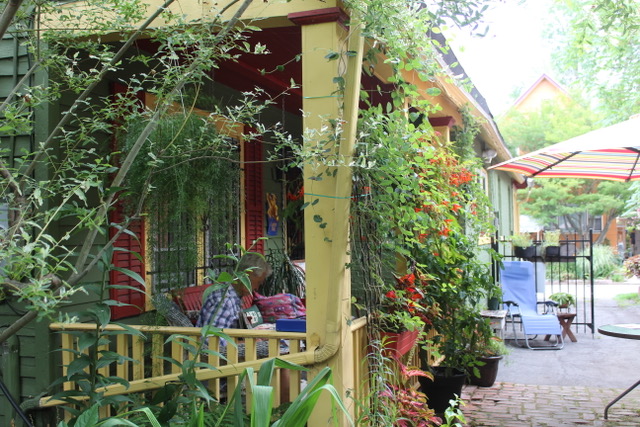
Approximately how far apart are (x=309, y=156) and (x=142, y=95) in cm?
222

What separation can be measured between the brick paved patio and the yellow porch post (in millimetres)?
1933

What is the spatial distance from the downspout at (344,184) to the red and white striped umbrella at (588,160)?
8.58 ft

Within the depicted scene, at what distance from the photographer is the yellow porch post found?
2.97m

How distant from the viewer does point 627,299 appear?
1350 centimetres

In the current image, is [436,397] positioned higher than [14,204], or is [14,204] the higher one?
[14,204]

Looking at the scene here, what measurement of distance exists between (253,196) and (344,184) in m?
3.07

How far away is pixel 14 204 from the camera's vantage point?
8.45ft

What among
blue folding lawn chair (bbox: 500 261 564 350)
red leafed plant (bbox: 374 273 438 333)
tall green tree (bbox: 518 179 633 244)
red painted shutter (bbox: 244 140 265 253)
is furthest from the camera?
tall green tree (bbox: 518 179 633 244)

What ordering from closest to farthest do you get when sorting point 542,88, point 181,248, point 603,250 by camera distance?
1. point 181,248
2. point 603,250
3. point 542,88

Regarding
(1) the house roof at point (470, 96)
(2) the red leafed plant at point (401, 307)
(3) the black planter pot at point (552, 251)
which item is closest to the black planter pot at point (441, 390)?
(2) the red leafed plant at point (401, 307)

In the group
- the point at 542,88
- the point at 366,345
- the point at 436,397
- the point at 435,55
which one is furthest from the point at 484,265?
the point at 542,88

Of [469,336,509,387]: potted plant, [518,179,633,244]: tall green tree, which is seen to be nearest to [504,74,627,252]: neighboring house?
[518,179,633,244]: tall green tree

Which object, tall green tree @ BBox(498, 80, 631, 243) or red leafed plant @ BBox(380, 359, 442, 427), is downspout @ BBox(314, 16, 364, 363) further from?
tall green tree @ BBox(498, 80, 631, 243)

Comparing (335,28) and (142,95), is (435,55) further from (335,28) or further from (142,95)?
(142,95)
